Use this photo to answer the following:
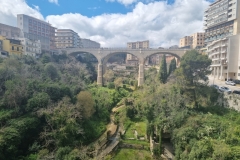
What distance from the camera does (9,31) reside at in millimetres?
44156

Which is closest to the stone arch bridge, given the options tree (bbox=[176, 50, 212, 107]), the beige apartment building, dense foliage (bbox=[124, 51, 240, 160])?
dense foliage (bbox=[124, 51, 240, 160])

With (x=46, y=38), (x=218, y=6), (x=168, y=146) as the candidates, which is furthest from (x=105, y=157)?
(x=46, y=38)

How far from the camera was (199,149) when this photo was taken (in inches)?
437

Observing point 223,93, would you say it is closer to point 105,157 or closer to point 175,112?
point 175,112

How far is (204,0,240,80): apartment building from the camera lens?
30.9 meters

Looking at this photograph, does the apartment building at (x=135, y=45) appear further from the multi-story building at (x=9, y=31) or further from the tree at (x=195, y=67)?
the tree at (x=195, y=67)

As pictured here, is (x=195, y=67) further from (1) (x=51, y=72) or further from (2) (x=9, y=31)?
(2) (x=9, y=31)

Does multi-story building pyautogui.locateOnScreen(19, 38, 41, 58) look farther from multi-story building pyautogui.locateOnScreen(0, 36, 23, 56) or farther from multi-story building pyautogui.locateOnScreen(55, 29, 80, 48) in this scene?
multi-story building pyautogui.locateOnScreen(55, 29, 80, 48)

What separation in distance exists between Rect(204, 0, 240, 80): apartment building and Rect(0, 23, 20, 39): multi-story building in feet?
160

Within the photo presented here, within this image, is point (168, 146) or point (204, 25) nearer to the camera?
point (168, 146)

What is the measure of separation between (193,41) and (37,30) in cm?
5222

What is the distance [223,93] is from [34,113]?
20634 mm

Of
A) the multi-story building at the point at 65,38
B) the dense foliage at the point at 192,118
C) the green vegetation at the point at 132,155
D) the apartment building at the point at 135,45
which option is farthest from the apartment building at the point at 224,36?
the multi-story building at the point at 65,38

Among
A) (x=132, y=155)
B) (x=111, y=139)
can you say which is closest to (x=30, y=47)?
(x=111, y=139)
